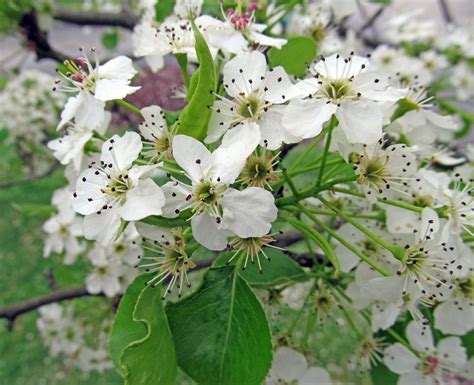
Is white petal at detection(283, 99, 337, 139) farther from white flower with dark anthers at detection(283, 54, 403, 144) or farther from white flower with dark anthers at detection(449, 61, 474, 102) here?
white flower with dark anthers at detection(449, 61, 474, 102)

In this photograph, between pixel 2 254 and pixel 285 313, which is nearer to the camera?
pixel 285 313

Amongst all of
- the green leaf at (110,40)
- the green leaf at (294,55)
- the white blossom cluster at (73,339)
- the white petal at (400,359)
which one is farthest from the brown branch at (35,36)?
the white petal at (400,359)

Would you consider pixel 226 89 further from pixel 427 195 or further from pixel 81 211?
pixel 427 195

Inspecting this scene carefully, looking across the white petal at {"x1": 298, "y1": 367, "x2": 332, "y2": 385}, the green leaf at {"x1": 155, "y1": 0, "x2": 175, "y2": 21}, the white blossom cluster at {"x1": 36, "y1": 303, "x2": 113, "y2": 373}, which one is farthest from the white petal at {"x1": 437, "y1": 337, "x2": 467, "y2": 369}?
the white blossom cluster at {"x1": 36, "y1": 303, "x2": 113, "y2": 373}

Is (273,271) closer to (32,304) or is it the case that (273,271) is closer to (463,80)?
(32,304)

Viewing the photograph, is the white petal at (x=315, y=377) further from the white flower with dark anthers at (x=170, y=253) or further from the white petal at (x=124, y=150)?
the white petal at (x=124, y=150)

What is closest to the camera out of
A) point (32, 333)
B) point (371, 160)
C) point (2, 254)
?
point (371, 160)

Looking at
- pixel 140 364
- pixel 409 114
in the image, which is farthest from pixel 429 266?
pixel 140 364

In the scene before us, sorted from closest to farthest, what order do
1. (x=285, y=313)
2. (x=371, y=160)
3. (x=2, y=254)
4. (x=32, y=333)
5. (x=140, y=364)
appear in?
(x=140, y=364), (x=371, y=160), (x=285, y=313), (x=32, y=333), (x=2, y=254)
